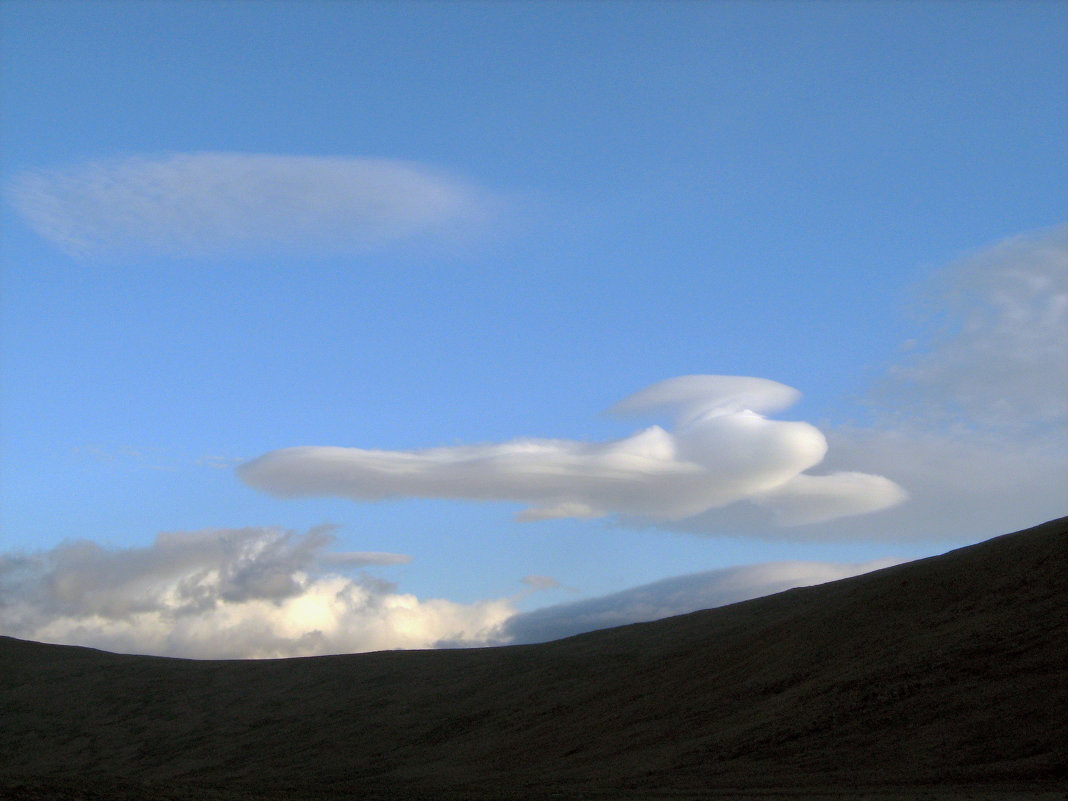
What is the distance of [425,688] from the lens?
143ft

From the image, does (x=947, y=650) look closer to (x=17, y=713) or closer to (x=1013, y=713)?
(x=1013, y=713)

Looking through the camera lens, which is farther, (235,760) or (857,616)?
(235,760)

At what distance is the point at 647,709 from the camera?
31.2 meters

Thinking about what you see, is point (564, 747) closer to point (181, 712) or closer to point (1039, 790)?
point (1039, 790)

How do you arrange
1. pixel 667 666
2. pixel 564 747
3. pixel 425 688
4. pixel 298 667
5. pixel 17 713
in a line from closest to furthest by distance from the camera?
1. pixel 564 747
2. pixel 667 666
3. pixel 425 688
4. pixel 17 713
5. pixel 298 667

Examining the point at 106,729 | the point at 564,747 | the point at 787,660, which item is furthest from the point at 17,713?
the point at 787,660

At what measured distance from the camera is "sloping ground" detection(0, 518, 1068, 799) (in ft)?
66.2

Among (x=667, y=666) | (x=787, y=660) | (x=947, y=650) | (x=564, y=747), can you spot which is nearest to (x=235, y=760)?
(x=564, y=747)

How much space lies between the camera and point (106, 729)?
43.8 meters

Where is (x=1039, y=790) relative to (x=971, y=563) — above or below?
below

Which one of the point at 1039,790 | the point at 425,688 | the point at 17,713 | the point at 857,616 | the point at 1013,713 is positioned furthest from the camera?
the point at 17,713

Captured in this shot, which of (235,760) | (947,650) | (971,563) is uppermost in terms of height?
(971,563)

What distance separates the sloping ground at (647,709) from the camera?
20.2 m

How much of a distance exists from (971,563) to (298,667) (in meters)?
35.9
